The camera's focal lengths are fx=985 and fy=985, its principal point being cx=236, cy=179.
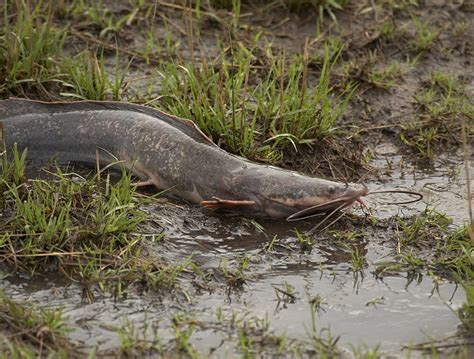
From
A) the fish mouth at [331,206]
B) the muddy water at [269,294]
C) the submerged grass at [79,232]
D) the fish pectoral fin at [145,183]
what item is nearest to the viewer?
the muddy water at [269,294]

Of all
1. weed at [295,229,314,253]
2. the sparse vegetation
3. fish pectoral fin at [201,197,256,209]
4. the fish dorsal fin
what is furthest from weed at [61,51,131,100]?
weed at [295,229,314,253]

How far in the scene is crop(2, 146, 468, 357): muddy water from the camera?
14.2ft

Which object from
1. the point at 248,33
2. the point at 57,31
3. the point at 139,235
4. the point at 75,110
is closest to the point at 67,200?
the point at 139,235

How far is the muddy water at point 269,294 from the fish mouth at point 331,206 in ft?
0.24

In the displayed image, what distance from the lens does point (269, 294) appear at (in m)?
4.66

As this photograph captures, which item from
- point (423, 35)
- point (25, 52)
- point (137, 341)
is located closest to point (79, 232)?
point (137, 341)

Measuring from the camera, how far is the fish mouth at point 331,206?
17.4 feet

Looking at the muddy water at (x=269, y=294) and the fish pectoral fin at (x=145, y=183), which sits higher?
the fish pectoral fin at (x=145, y=183)

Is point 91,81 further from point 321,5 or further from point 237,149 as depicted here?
point 321,5

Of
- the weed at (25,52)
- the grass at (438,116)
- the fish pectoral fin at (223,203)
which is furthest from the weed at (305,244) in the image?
the weed at (25,52)

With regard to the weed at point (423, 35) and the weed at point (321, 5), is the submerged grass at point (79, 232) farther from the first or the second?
the weed at point (423, 35)

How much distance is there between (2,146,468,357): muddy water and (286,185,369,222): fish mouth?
0.07 metres

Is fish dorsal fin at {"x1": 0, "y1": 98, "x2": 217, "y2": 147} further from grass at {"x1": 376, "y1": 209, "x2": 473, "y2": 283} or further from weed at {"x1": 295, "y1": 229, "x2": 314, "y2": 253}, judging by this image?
grass at {"x1": 376, "y1": 209, "x2": 473, "y2": 283}

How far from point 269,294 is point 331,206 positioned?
2.88ft
